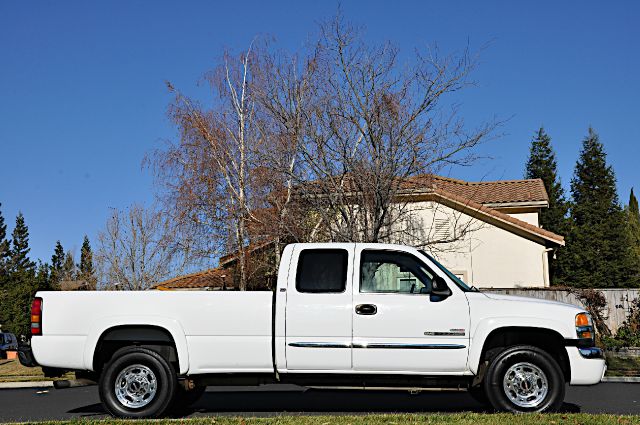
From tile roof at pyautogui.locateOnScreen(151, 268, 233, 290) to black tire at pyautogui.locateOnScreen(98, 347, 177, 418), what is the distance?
15.5 meters

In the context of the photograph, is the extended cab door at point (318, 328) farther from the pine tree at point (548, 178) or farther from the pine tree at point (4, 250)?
the pine tree at point (4, 250)

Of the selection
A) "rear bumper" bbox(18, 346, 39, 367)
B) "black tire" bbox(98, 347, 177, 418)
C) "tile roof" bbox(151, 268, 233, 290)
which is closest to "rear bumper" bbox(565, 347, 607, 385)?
"black tire" bbox(98, 347, 177, 418)

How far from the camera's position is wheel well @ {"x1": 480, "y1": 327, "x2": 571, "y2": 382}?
29.2 feet

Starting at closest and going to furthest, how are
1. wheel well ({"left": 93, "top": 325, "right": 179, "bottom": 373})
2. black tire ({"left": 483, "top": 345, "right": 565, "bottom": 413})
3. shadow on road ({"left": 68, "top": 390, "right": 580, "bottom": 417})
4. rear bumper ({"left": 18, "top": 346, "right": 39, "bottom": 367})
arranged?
1. black tire ({"left": 483, "top": 345, "right": 565, "bottom": 413})
2. wheel well ({"left": 93, "top": 325, "right": 179, "bottom": 373})
3. rear bumper ({"left": 18, "top": 346, "right": 39, "bottom": 367})
4. shadow on road ({"left": 68, "top": 390, "right": 580, "bottom": 417})

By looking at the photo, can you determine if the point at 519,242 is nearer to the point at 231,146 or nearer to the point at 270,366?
the point at 231,146

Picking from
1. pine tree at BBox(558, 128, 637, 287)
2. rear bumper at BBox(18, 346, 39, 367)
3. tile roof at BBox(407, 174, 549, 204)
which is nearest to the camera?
rear bumper at BBox(18, 346, 39, 367)

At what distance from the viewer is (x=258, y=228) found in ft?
67.7

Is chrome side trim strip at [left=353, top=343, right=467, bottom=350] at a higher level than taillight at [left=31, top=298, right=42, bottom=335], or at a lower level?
lower

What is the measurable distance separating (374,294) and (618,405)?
4538 millimetres

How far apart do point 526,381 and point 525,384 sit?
38mm

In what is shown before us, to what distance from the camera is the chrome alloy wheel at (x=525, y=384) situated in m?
8.80

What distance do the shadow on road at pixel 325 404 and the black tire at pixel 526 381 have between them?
1.96 ft

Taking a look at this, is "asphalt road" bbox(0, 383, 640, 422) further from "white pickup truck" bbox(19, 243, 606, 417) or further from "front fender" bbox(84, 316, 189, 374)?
"front fender" bbox(84, 316, 189, 374)

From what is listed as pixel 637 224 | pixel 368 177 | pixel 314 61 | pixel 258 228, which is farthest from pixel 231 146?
pixel 637 224
